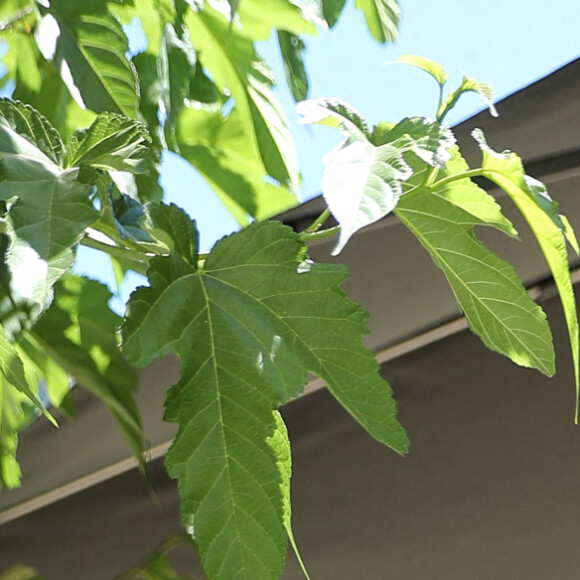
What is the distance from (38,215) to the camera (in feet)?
0.76

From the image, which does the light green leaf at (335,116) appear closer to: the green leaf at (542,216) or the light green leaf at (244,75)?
the green leaf at (542,216)

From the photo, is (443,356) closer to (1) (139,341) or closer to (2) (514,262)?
(2) (514,262)

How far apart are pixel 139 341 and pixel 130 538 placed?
0.70 m

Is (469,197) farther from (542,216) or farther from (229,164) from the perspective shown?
(229,164)

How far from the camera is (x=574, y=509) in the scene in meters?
0.83

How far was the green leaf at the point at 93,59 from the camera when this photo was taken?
39cm

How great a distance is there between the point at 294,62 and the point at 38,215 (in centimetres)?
28

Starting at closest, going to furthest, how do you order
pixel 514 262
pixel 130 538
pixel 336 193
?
1. pixel 336 193
2. pixel 514 262
3. pixel 130 538

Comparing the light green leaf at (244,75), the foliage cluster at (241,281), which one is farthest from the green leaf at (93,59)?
the light green leaf at (244,75)

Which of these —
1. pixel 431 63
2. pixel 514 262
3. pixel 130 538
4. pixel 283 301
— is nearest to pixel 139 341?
pixel 283 301

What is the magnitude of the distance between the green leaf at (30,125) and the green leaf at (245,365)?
0.17 ft

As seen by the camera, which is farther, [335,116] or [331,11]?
[331,11]

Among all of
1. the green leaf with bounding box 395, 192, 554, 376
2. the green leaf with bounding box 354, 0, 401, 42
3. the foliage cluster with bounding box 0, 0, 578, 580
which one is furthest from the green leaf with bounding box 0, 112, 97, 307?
the green leaf with bounding box 354, 0, 401, 42

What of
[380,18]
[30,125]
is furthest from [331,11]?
[30,125]
